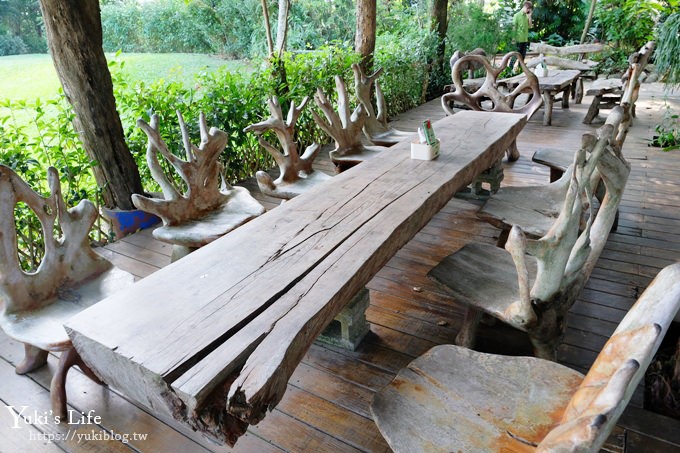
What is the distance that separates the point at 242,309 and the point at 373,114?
2.74m

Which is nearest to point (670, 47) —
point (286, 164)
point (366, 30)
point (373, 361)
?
point (366, 30)

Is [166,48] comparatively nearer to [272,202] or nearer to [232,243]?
[272,202]

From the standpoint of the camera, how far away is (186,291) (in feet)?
4.27

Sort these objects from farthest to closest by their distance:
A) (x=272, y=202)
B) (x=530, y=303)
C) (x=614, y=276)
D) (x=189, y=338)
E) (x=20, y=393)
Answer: (x=272, y=202) < (x=614, y=276) < (x=20, y=393) < (x=530, y=303) < (x=189, y=338)

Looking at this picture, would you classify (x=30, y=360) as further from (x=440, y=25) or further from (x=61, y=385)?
(x=440, y=25)

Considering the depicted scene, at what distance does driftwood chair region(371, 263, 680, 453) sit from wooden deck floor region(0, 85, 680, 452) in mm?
480

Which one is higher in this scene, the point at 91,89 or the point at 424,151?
the point at 91,89

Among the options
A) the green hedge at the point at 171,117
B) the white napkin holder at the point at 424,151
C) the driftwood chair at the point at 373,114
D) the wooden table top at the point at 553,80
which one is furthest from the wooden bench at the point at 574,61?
the white napkin holder at the point at 424,151

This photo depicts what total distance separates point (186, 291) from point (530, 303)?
3.36 ft

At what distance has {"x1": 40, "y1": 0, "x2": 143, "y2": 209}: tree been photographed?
2.68 metres

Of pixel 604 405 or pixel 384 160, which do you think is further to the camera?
pixel 384 160

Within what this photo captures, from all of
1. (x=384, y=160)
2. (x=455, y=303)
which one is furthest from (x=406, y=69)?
(x=455, y=303)

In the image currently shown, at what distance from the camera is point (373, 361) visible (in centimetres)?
196

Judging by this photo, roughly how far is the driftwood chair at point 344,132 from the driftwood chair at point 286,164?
0.20 meters
